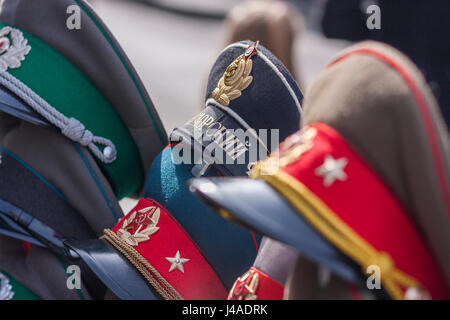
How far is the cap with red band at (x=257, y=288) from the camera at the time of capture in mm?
584

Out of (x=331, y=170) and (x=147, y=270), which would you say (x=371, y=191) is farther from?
(x=147, y=270)

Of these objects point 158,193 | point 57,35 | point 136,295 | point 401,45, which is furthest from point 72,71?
point 401,45

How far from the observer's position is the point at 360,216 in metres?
0.46

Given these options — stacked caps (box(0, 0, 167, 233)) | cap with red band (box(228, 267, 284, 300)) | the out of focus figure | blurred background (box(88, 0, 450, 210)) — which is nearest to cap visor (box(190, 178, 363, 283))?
cap with red band (box(228, 267, 284, 300))

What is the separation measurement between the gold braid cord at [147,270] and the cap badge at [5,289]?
0.16m

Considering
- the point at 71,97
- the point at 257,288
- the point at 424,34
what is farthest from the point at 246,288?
the point at 424,34

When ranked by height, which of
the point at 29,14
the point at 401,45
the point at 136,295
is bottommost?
the point at 136,295

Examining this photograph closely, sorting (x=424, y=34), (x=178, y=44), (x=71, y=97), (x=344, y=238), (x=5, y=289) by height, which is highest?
(x=178, y=44)

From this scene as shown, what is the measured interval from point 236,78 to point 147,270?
28 centimetres

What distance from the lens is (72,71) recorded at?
0.81 metres

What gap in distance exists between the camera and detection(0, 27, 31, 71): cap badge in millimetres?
774

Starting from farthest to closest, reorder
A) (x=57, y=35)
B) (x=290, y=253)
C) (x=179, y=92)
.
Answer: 1. (x=179, y=92)
2. (x=57, y=35)
3. (x=290, y=253)
